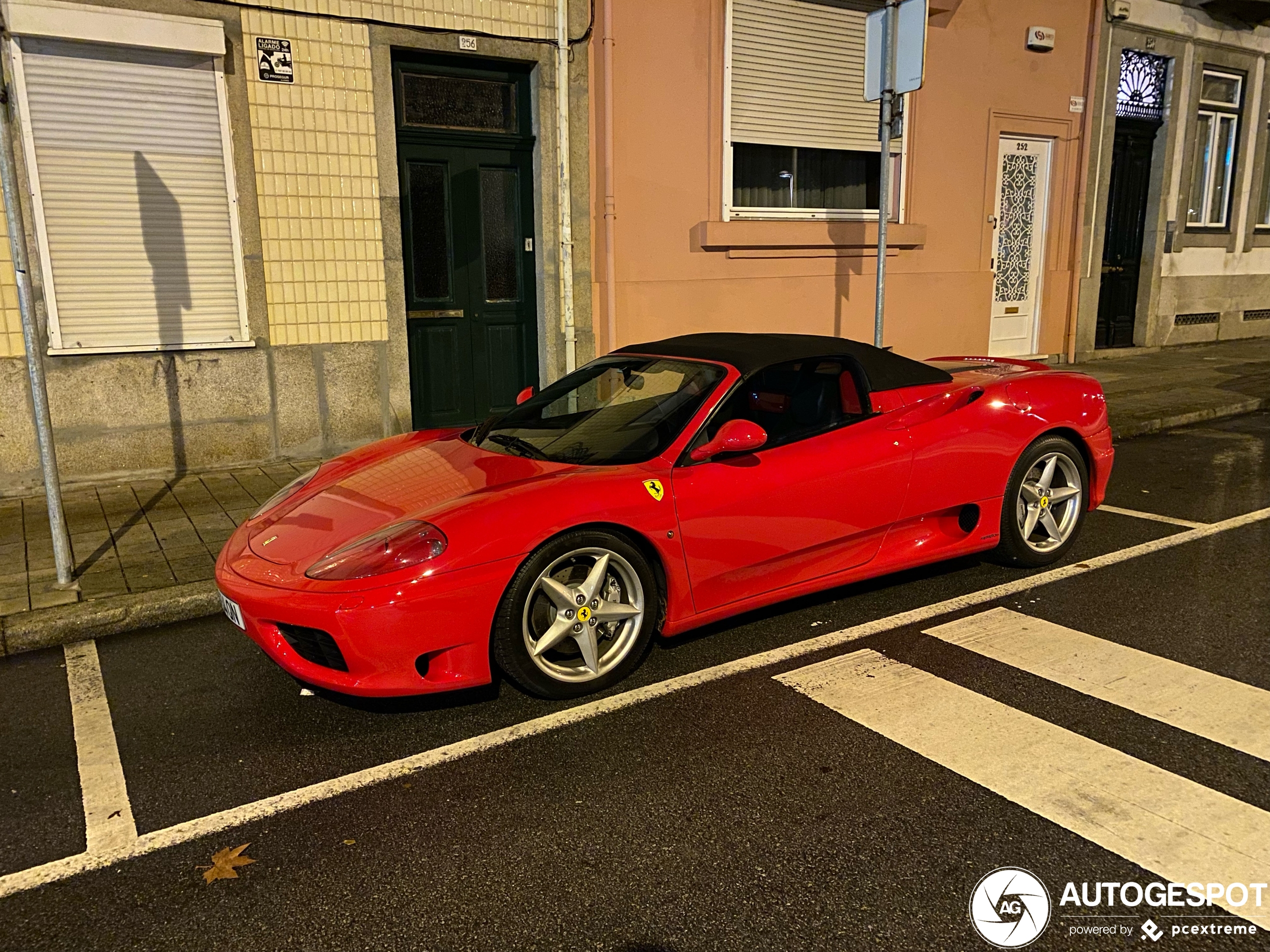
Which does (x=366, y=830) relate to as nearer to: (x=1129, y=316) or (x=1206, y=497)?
(x=1206, y=497)

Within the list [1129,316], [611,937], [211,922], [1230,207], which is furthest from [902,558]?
Result: [1230,207]

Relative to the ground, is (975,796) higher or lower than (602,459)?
lower

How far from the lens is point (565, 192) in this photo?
9.23 meters

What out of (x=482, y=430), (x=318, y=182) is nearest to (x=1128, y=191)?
(x=318, y=182)

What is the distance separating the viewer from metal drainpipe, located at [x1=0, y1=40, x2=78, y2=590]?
4959mm

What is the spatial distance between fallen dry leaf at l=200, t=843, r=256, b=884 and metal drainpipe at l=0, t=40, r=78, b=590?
2.84 m

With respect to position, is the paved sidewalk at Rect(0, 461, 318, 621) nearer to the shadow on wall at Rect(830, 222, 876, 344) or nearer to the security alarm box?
the shadow on wall at Rect(830, 222, 876, 344)

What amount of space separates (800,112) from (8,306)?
757 centimetres

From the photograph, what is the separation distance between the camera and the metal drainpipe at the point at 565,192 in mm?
9016

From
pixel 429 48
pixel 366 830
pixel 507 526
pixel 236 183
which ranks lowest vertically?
pixel 366 830

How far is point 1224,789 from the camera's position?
3.10 meters

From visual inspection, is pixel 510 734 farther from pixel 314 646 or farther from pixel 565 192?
pixel 565 192

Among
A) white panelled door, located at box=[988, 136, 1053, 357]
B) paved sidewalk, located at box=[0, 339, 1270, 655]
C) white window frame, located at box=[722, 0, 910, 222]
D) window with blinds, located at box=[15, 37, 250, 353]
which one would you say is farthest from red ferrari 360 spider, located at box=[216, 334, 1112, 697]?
white panelled door, located at box=[988, 136, 1053, 357]

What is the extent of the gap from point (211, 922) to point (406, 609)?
3.80 ft
